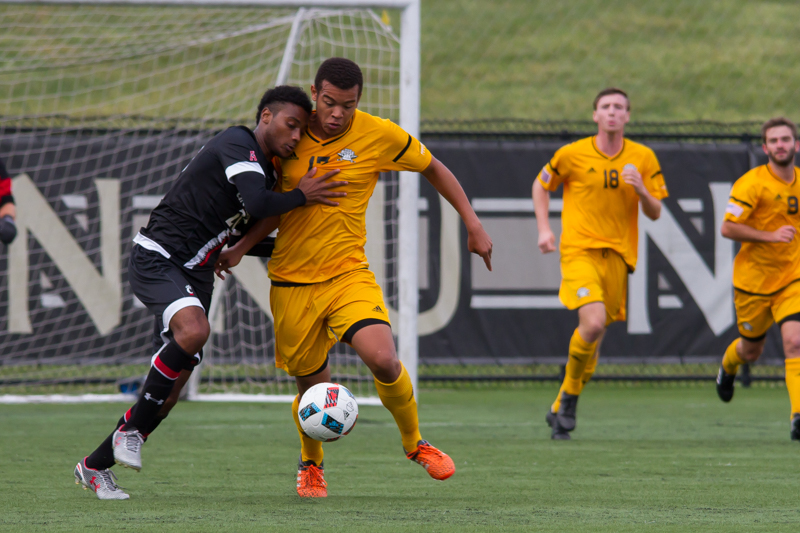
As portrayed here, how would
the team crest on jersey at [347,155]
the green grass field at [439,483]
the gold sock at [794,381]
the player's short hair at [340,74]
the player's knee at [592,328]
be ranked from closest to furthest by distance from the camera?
the green grass field at [439,483], the player's short hair at [340,74], the team crest on jersey at [347,155], the gold sock at [794,381], the player's knee at [592,328]

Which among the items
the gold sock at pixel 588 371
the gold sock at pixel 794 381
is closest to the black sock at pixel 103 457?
the gold sock at pixel 588 371

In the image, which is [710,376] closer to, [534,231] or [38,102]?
[534,231]

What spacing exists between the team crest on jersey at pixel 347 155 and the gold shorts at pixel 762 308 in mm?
3367

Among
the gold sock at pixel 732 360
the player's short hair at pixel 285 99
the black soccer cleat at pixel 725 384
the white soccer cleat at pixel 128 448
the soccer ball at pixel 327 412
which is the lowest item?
the black soccer cleat at pixel 725 384

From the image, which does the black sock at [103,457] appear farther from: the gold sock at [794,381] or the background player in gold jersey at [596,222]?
the gold sock at [794,381]

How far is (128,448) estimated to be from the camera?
4.12 metres

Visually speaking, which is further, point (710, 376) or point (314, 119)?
point (710, 376)

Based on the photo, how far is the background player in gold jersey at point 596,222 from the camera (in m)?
6.41

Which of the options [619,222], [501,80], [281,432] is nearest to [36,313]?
[281,432]

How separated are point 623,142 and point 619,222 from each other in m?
0.58

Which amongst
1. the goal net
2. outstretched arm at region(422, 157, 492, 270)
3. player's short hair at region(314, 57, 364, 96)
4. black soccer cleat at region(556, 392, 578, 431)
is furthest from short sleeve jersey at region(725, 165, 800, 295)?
the goal net

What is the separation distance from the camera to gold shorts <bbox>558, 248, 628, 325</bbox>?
6422 millimetres

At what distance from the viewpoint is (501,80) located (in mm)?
18438

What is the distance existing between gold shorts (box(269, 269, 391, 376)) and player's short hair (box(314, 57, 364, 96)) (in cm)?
85
